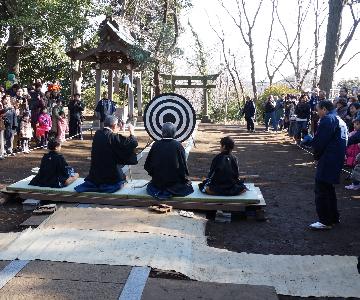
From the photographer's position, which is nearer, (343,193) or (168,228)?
(168,228)

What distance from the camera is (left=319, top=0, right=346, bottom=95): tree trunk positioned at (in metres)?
16.1

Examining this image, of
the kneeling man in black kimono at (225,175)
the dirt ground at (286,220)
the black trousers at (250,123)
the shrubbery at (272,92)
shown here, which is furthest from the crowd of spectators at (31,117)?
the shrubbery at (272,92)

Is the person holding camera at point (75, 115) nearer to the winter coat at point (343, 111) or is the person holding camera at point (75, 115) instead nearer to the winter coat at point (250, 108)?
the winter coat at point (343, 111)

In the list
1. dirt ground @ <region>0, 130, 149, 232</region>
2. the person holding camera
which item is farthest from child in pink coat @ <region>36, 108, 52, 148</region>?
the person holding camera

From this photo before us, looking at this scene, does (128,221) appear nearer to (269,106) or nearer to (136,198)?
(136,198)

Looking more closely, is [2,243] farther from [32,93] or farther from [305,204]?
[32,93]

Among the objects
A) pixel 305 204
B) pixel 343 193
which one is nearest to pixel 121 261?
pixel 305 204

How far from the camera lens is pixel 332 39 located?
16.2 m

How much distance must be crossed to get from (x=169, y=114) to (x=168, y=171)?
274 cm

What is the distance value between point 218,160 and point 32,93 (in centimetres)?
877

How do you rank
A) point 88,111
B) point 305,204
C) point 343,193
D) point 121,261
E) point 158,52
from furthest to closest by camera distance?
1. point 88,111
2. point 158,52
3. point 343,193
4. point 305,204
5. point 121,261

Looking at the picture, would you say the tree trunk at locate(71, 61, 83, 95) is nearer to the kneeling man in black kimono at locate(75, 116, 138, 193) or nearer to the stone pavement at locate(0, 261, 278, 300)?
the kneeling man in black kimono at locate(75, 116, 138, 193)

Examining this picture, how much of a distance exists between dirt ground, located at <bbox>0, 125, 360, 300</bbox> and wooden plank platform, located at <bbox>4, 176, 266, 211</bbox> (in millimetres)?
278

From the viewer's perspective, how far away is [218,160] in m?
7.23
